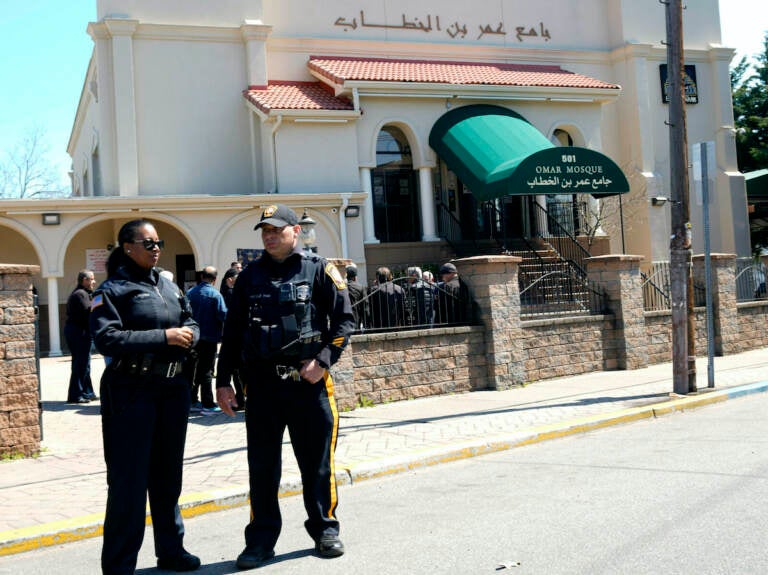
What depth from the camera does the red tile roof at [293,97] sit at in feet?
72.2

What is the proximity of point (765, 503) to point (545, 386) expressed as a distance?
722 centimetres

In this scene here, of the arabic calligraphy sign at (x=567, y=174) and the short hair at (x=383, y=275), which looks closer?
the short hair at (x=383, y=275)

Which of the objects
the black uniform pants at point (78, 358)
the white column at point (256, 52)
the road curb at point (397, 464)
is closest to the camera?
the road curb at point (397, 464)

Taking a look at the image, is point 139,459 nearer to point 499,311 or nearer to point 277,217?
point 277,217

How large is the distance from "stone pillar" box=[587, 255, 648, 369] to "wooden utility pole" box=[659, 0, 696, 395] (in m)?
2.90

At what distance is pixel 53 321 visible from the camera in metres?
20.5

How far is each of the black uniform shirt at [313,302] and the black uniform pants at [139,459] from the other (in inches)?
15.2

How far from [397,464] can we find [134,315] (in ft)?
12.2

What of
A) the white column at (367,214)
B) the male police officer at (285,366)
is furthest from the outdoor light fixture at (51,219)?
the male police officer at (285,366)

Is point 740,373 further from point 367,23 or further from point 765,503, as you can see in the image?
point 367,23

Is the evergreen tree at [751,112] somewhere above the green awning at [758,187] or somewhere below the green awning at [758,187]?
above

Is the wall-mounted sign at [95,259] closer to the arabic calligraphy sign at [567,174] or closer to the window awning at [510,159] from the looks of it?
the window awning at [510,159]

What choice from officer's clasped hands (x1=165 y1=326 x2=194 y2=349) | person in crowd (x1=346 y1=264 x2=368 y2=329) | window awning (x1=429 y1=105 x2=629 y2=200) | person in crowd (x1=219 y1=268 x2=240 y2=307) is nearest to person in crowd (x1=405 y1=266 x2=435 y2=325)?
person in crowd (x1=346 y1=264 x2=368 y2=329)

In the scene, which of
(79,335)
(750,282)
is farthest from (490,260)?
(750,282)
